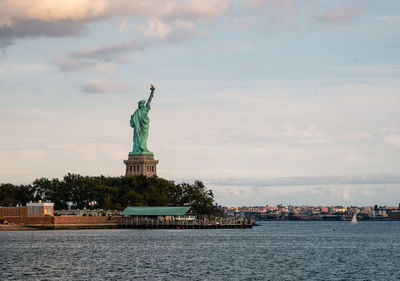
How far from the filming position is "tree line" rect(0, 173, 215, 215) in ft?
577

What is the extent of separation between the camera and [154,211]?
168m

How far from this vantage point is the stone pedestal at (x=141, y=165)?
195875 mm

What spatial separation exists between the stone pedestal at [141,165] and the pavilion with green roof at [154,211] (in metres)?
26.2

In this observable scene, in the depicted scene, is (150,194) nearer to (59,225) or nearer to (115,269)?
(59,225)

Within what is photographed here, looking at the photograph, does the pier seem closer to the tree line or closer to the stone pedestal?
the tree line

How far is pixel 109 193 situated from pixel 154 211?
13.8m

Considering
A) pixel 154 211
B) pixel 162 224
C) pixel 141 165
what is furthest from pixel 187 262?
pixel 141 165

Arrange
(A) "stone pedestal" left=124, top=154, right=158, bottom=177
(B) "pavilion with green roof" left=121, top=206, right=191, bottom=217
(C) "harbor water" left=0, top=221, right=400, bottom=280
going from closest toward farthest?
1. (C) "harbor water" left=0, top=221, right=400, bottom=280
2. (B) "pavilion with green roof" left=121, top=206, right=191, bottom=217
3. (A) "stone pedestal" left=124, top=154, right=158, bottom=177

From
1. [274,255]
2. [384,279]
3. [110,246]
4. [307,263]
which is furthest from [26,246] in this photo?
[384,279]

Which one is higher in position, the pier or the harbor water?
the pier

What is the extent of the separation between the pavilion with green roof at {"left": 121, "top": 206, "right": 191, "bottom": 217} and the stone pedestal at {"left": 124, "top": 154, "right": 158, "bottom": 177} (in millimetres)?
26152

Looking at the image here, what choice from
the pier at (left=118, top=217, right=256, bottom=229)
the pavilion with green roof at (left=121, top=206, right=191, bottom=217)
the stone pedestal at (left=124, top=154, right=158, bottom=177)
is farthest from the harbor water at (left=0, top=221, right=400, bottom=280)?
the stone pedestal at (left=124, top=154, right=158, bottom=177)

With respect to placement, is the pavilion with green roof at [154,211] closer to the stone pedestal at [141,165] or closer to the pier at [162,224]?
the pier at [162,224]

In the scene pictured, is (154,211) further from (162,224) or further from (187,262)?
(187,262)
